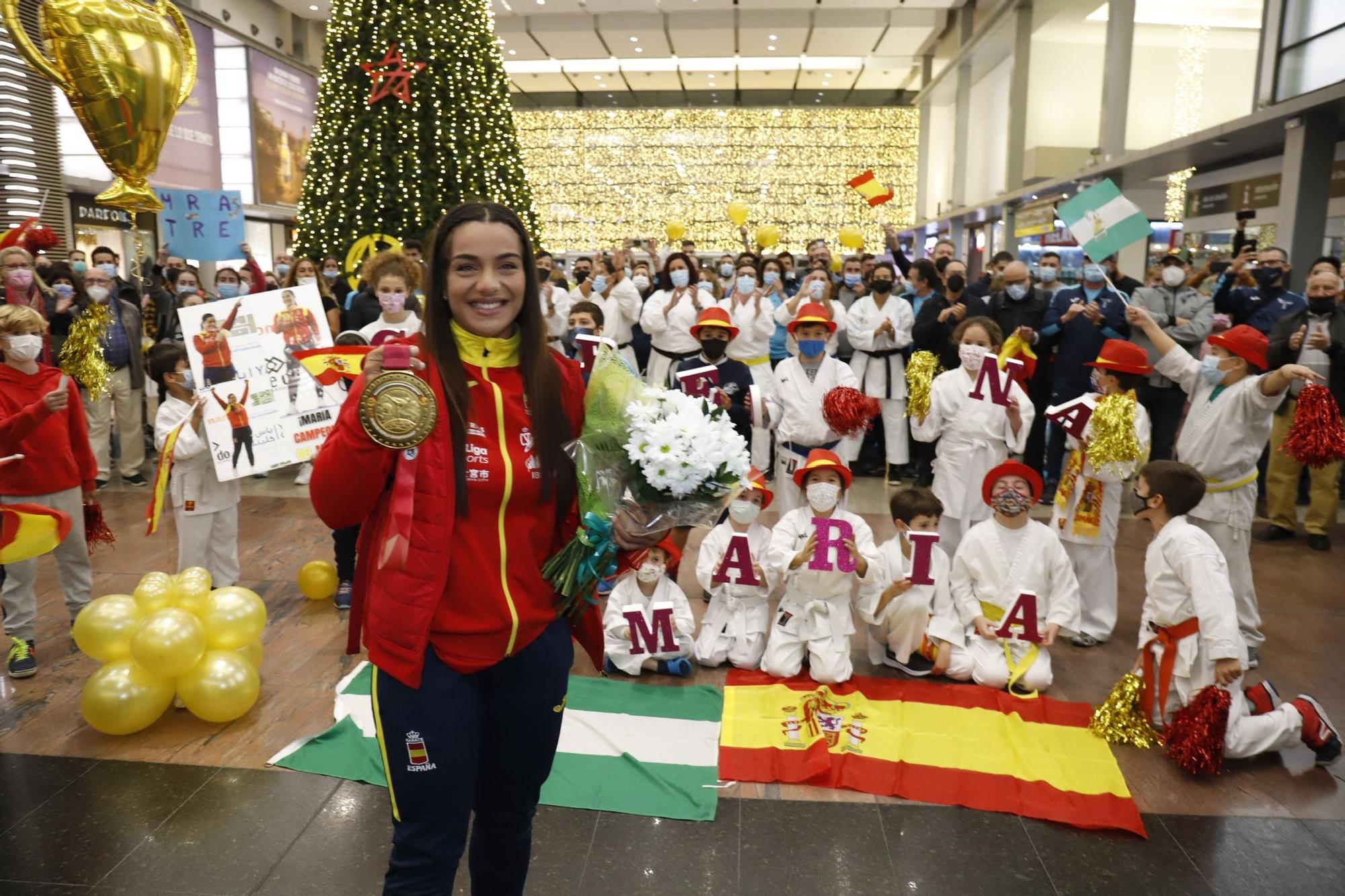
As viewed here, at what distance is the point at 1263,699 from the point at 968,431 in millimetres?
2149

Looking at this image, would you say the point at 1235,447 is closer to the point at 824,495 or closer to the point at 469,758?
the point at 824,495

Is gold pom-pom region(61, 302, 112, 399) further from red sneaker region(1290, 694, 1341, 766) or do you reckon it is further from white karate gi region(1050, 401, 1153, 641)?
red sneaker region(1290, 694, 1341, 766)

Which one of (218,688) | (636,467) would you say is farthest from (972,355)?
(218,688)

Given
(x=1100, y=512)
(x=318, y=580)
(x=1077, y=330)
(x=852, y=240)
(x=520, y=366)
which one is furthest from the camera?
(x=852, y=240)

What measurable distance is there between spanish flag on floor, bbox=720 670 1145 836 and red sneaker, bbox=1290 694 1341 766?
0.79 meters

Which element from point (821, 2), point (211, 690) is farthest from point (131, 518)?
point (821, 2)

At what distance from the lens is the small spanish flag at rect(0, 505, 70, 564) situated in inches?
128

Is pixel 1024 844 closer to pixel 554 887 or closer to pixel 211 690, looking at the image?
pixel 554 887

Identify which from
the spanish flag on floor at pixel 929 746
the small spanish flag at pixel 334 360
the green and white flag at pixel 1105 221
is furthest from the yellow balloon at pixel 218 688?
the green and white flag at pixel 1105 221

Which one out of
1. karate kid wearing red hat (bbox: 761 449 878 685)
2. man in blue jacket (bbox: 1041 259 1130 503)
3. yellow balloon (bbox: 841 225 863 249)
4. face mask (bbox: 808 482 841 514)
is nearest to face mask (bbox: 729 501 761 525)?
karate kid wearing red hat (bbox: 761 449 878 685)

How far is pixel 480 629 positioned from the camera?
1.86 m

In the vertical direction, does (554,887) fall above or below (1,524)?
below

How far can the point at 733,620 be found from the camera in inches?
185

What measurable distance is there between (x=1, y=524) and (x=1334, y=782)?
17.2 ft
